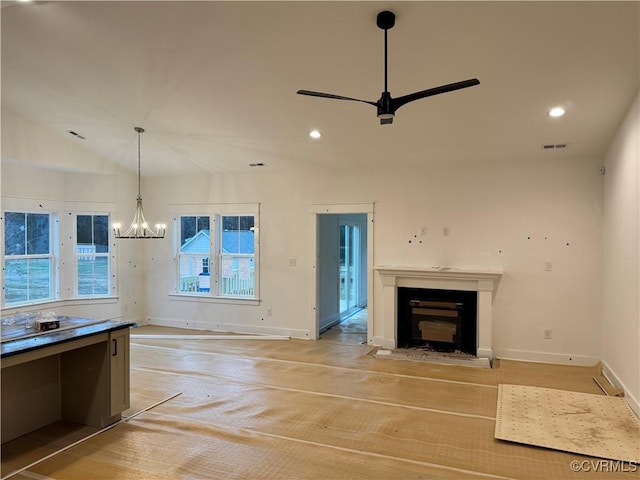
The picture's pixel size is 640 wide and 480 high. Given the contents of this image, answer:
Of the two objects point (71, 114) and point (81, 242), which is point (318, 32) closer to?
point (71, 114)

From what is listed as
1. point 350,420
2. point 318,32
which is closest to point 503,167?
point 318,32

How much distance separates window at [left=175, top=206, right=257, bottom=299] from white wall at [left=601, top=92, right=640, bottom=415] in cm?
485

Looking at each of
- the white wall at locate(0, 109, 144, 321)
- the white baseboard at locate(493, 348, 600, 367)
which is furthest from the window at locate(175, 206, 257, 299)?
the white baseboard at locate(493, 348, 600, 367)

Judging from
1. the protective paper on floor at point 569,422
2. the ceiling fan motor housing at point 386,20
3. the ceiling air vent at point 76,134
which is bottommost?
the protective paper on floor at point 569,422

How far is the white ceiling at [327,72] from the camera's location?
313 centimetres

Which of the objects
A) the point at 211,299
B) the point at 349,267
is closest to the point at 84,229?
the point at 211,299

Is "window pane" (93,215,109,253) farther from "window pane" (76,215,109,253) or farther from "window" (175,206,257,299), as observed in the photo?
"window" (175,206,257,299)

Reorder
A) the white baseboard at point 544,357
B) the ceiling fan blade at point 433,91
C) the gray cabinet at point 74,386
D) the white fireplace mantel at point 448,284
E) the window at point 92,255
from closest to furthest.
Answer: the ceiling fan blade at point 433,91 → the gray cabinet at point 74,386 → the white baseboard at point 544,357 → the white fireplace mantel at point 448,284 → the window at point 92,255

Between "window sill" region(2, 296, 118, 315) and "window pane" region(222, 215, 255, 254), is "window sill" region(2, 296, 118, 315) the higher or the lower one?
the lower one

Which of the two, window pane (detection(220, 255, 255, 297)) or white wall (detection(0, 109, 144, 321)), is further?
window pane (detection(220, 255, 255, 297))

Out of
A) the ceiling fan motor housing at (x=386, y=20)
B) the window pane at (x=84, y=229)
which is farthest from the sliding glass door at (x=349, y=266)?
the ceiling fan motor housing at (x=386, y=20)

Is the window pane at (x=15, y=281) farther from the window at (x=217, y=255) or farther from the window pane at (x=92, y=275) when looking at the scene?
the window at (x=217, y=255)

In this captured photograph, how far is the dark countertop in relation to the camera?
297 cm

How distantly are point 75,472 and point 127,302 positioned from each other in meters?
4.89
